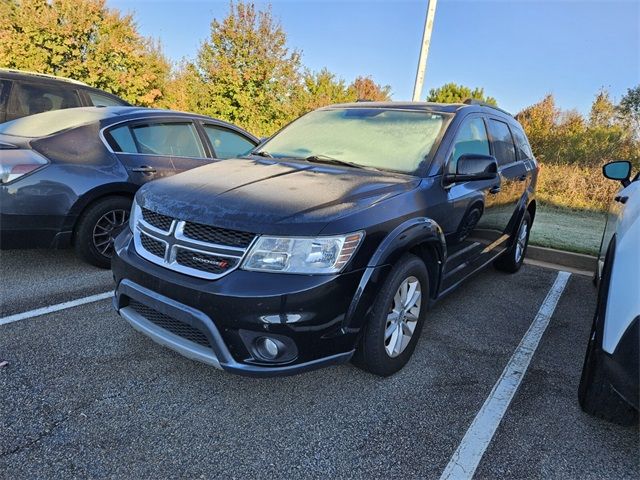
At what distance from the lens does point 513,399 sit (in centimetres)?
262

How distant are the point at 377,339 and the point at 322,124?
6.56ft

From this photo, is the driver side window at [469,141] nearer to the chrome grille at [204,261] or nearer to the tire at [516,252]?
the tire at [516,252]

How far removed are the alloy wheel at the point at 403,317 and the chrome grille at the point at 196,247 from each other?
974 millimetres

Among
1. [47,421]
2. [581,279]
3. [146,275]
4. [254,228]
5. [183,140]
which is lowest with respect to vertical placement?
[47,421]

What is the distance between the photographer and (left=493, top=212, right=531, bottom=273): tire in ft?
15.9

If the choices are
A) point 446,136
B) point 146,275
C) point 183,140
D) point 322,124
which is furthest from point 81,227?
point 446,136

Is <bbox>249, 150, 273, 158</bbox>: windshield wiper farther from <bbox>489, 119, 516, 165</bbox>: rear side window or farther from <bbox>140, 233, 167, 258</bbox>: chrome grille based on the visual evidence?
<bbox>489, 119, 516, 165</bbox>: rear side window

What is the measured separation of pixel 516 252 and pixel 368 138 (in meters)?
2.69

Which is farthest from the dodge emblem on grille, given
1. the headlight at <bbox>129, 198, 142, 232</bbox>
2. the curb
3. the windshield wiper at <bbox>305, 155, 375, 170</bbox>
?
the curb

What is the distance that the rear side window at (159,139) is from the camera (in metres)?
4.25

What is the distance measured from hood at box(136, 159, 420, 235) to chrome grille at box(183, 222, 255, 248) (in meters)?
0.03

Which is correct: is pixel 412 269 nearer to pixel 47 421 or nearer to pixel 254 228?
pixel 254 228

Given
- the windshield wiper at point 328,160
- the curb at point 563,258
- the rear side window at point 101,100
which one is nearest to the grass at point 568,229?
the curb at point 563,258

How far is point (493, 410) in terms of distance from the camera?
2.50 metres
